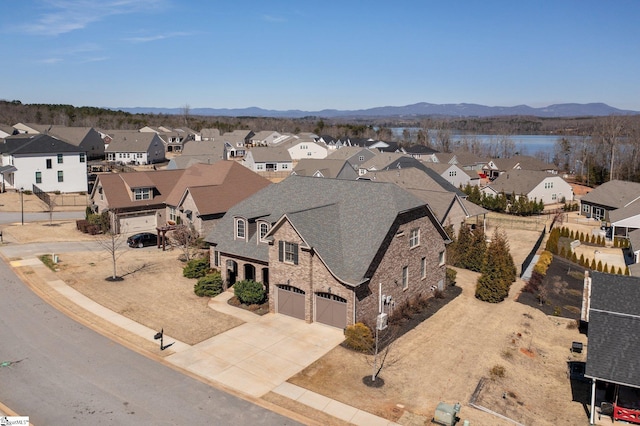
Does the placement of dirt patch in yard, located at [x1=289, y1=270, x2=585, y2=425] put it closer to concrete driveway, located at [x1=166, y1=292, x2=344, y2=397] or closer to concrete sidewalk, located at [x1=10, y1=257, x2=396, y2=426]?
concrete sidewalk, located at [x1=10, y1=257, x2=396, y2=426]

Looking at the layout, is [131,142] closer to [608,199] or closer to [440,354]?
[608,199]

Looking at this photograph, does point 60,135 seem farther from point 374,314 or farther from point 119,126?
point 374,314

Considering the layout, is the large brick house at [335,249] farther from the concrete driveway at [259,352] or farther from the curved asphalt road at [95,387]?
the curved asphalt road at [95,387]

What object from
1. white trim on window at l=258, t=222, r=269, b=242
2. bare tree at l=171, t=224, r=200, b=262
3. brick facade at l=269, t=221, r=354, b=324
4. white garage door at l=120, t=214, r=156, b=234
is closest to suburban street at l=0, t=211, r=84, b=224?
white garage door at l=120, t=214, r=156, b=234

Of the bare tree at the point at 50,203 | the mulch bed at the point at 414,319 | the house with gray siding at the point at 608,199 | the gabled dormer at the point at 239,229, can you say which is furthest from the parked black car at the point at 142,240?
the house with gray siding at the point at 608,199

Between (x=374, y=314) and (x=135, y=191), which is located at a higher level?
(x=135, y=191)

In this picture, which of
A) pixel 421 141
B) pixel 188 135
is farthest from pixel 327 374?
pixel 421 141
